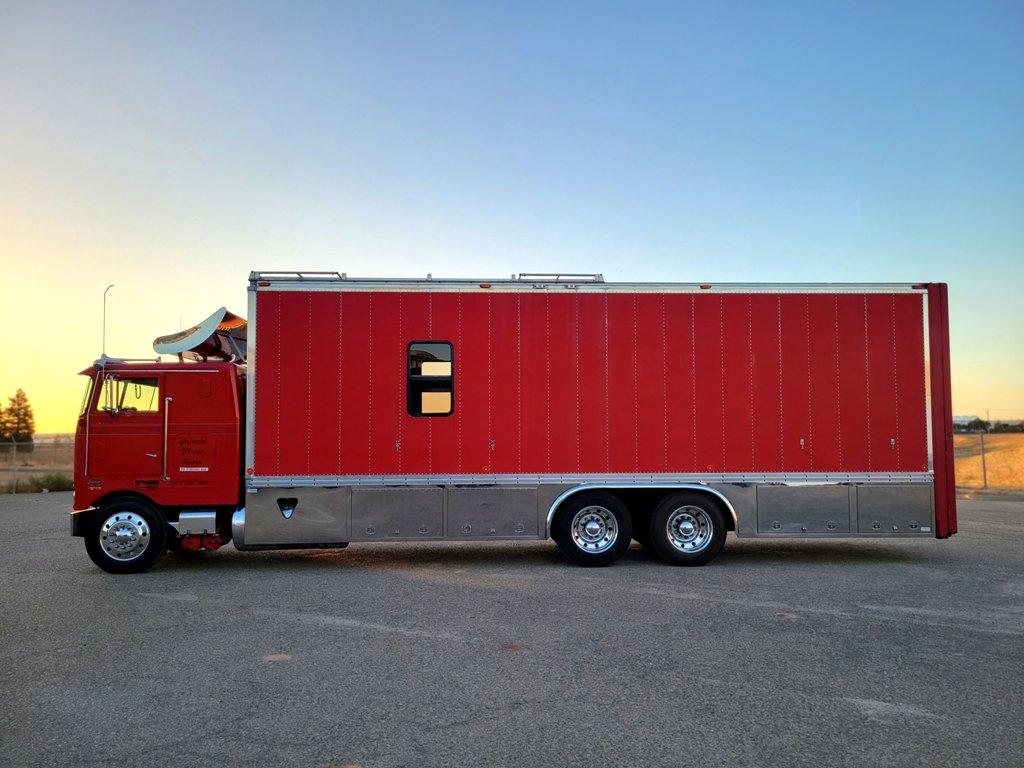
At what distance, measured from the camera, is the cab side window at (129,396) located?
31.2 ft

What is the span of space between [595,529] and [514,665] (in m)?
4.28

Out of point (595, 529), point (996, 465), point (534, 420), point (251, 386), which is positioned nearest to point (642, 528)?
point (595, 529)

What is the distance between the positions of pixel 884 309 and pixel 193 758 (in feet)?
30.9

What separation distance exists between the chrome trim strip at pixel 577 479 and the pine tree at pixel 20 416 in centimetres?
6983

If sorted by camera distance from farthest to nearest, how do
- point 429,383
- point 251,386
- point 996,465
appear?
1. point 996,465
2. point 429,383
3. point 251,386

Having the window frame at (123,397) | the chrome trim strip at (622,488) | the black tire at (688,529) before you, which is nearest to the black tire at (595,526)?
the chrome trim strip at (622,488)

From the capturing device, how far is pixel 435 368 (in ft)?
31.6

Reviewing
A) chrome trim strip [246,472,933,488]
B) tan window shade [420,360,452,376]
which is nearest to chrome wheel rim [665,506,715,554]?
chrome trim strip [246,472,933,488]

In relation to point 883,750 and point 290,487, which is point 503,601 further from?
point 883,750

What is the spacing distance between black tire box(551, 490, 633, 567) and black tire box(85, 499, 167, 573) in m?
5.12

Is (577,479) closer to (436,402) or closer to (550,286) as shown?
(436,402)

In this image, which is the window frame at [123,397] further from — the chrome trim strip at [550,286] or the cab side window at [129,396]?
the chrome trim strip at [550,286]

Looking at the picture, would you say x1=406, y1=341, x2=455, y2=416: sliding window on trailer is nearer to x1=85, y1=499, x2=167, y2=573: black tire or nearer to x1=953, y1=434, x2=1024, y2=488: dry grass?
x1=85, y1=499, x2=167, y2=573: black tire

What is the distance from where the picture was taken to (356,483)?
9445 millimetres
